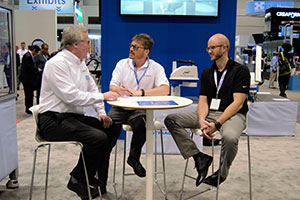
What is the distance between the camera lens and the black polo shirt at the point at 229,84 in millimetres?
2557

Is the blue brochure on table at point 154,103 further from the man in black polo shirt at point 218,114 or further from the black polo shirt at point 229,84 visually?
the black polo shirt at point 229,84

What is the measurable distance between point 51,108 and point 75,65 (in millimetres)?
331

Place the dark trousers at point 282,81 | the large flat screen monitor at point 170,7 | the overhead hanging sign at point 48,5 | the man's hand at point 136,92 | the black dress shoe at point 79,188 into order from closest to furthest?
1. the black dress shoe at point 79,188
2. the man's hand at point 136,92
3. the large flat screen monitor at point 170,7
4. the dark trousers at point 282,81
5. the overhead hanging sign at point 48,5

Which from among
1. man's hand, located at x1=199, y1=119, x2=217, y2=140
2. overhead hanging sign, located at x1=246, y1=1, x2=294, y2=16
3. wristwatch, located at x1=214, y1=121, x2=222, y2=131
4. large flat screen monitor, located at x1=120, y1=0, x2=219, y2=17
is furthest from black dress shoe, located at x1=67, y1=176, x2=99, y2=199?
overhead hanging sign, located at x1=246, y1=1, x2=294, y2=16

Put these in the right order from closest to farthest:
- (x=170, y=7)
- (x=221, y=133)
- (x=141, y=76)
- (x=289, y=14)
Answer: (x=221, y=133), (x=141, y=76), (x=170, y=7), (x=289, y=14)

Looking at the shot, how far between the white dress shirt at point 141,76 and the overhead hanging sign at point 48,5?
9.83 metres

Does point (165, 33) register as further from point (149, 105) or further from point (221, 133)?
point (149, 105)

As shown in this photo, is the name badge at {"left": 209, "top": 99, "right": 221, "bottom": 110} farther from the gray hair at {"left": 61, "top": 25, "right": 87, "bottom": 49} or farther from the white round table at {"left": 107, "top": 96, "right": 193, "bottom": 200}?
the gray hair at {"left": 61, "top": 25, "right": 87, "bottom": 49}

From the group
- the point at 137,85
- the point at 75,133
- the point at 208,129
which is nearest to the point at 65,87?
the point at 75,133

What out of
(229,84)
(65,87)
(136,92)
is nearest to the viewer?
(65,87)

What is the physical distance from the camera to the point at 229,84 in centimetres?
258

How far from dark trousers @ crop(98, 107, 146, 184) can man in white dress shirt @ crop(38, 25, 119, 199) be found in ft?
0.81

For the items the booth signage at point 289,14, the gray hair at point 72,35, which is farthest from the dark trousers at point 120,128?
the booth signage at point 289,14

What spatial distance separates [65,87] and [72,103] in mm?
114
